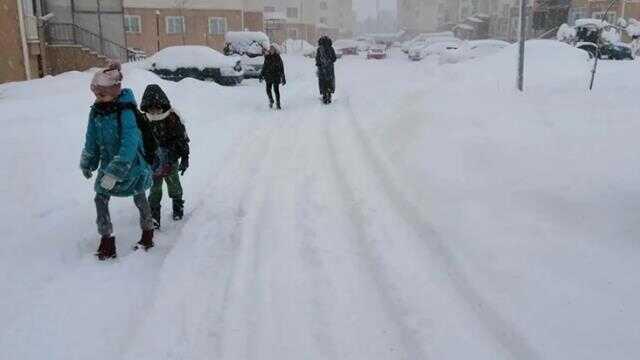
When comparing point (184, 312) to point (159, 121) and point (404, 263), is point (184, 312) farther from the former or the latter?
point (159, 121)

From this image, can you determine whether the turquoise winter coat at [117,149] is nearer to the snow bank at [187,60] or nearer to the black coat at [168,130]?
the black coat at [168,130]

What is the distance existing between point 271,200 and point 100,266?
6.77 ft

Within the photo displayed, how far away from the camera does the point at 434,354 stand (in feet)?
10.8

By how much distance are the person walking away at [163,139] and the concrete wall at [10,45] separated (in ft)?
45.2

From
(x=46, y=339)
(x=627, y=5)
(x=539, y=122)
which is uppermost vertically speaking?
(x=627, y=5)

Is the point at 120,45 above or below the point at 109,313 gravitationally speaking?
above

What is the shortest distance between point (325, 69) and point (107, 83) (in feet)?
33.2

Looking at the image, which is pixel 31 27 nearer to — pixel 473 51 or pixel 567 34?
pixel 473 51

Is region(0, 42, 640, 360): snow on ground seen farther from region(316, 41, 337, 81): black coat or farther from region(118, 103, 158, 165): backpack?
region(316, 41, 337, 81): black coat

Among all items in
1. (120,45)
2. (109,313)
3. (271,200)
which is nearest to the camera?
(109,313)

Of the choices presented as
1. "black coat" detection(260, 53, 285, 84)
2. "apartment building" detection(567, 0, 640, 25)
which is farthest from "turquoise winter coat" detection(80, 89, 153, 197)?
"apartment building" detection(567, 0, 640, 25)

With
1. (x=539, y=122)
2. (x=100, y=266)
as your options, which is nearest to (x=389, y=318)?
(x=100, y=266)

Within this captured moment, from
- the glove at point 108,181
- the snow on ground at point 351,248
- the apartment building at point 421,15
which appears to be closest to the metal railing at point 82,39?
the snow on ground at point 351,248

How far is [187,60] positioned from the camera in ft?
63.1
